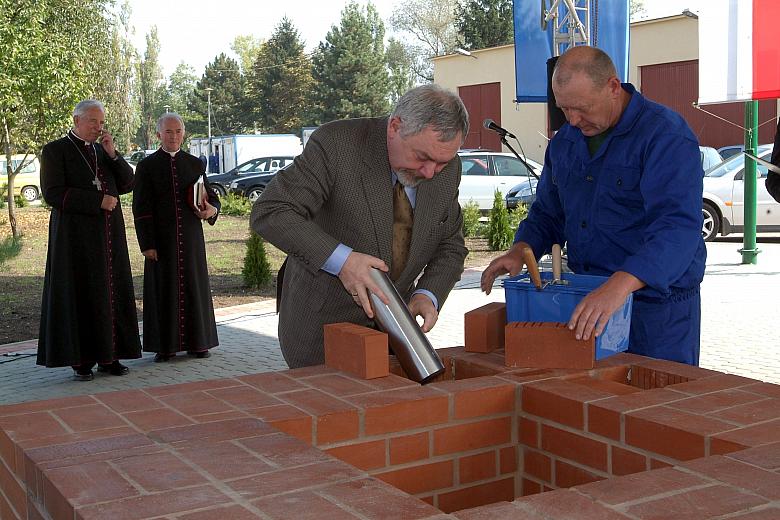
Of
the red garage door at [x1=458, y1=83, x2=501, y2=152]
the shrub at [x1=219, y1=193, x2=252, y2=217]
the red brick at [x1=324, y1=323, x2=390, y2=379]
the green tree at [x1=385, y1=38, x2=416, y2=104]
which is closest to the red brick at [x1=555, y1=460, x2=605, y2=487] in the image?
the red brick at [x1=324, y1=323, x2=390, y2=379]

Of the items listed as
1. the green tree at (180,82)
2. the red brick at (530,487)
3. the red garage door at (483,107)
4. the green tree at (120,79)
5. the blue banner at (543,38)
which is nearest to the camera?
the red brick at (530,487)

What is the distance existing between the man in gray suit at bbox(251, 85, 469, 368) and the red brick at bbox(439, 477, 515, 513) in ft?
1.50

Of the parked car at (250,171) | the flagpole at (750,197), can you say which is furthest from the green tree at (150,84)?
the flagpole at (750,197)

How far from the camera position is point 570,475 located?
2.16m

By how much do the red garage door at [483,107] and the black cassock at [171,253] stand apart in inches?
946

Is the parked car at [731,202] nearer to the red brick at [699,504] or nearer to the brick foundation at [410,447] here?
the brick foundation at [410,447]

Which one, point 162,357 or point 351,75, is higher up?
point 351,75

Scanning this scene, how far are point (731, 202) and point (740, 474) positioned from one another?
507 inches

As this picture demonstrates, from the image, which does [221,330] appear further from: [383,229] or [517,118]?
[517,118]

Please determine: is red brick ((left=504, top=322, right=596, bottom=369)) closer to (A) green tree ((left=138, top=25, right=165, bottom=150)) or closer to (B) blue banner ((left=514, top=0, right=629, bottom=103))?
(B) blue banner ((left=514, top=0, right=629, bottom=103))

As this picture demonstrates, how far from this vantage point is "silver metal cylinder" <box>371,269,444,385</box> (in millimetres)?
2281

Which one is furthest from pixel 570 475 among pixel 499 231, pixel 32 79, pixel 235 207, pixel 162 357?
pixel 235 207

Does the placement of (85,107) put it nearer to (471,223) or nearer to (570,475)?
(570,475)

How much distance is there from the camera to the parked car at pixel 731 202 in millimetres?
13562
